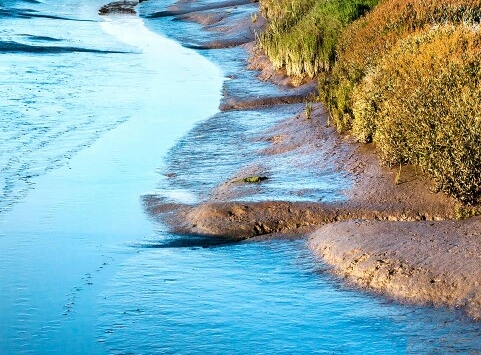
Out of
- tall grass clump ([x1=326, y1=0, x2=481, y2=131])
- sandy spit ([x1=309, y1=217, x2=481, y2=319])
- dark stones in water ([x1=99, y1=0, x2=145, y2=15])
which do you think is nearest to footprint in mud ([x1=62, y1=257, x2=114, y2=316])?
sandy spit ([x1=309, y1=217, x2=481, y2=319])

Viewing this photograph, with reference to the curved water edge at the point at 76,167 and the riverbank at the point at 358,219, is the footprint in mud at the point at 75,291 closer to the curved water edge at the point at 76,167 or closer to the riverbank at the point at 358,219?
the curved water edge at the point at 76,167

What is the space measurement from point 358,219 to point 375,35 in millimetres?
7371

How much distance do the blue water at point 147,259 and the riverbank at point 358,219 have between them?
232 millimetres

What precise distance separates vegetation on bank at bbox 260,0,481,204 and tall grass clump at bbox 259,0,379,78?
0.04 metres

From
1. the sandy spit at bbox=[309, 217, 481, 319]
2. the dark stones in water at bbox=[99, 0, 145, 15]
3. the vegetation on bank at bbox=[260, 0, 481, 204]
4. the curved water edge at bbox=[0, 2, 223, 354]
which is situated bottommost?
the dark stones in water at bbox=[99, 0, 145, 15]

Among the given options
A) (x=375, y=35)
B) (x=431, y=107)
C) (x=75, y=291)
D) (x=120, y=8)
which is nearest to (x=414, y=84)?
(x=431, y=107)

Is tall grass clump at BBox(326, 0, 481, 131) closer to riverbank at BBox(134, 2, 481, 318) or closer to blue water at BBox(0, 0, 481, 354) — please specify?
riverbank at BBox(134, 2, 481, 318)

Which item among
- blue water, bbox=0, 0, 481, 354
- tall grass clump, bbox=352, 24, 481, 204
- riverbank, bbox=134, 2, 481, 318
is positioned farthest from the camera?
tall grass clump, bbox=352, 24, 481, 204

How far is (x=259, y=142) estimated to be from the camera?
15711mm

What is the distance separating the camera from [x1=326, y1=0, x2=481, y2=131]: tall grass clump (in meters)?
14.7

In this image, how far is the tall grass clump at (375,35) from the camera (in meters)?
14.7

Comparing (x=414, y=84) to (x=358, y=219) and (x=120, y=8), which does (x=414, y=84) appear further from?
(x=120, y=8)

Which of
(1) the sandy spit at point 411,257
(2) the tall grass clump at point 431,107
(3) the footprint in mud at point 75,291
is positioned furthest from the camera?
(2) the tall grass clump at point 431,107

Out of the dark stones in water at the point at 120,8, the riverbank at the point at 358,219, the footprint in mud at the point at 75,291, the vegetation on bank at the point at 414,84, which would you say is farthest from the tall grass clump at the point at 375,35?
the dark stones in water at the point at 120,8
